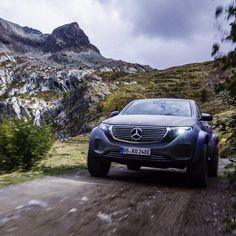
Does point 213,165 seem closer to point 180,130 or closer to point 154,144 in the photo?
point 180,130

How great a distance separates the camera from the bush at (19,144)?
8.47 metres

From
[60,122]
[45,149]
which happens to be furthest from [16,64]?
[45,149]

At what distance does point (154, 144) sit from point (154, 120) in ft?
1.58

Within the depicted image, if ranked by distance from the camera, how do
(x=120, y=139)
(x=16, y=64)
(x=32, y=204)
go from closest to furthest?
(x=32, y=204) → (x=120, y=139) → (x=16, y=64)

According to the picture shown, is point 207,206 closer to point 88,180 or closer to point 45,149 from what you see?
point 88,180

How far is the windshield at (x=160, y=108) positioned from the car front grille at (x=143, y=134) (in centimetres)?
103

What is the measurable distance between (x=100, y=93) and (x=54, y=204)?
146ft

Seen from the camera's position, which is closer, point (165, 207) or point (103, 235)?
point (103, 235)

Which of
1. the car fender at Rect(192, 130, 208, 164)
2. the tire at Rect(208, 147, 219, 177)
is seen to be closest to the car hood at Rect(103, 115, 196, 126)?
the car fender at Rect(192, 130, 208, 164)

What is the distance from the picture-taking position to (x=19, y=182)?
22.6ft

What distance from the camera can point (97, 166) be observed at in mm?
7930

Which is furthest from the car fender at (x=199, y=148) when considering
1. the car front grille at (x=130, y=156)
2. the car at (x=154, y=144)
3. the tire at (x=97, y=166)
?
the tire at (x=97, y=166)

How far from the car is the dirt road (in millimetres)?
368

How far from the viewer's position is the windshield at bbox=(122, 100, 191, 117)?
27.3 feet
